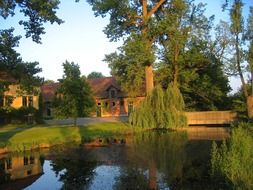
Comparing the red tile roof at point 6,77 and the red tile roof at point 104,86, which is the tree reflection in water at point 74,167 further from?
the red tile roof at point 104,86

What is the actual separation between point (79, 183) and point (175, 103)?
22.6 m

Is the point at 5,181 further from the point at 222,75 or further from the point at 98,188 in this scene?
the point at 222,75

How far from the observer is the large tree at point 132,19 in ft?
119

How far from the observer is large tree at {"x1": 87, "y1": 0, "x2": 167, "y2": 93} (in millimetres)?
36275

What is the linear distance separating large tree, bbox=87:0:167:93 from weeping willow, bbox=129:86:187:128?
6.10 feet

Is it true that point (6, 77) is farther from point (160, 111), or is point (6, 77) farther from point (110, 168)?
point (160, 111)

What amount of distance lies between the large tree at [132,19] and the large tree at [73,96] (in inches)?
254

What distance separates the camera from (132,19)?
37.8 m

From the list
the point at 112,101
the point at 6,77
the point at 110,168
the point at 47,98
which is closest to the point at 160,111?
the point at 6,77

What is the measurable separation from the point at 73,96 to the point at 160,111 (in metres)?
7.71

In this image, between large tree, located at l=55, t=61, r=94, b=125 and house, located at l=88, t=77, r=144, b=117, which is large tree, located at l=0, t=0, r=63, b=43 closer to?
large tree, located at l=55, t=61, r=94, b=125

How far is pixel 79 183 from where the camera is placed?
12945 mm

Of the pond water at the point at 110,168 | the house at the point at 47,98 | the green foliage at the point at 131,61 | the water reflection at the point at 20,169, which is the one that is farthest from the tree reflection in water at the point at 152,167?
the house at the point at 47,98

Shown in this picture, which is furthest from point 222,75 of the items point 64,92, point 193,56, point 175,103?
point 64,92
